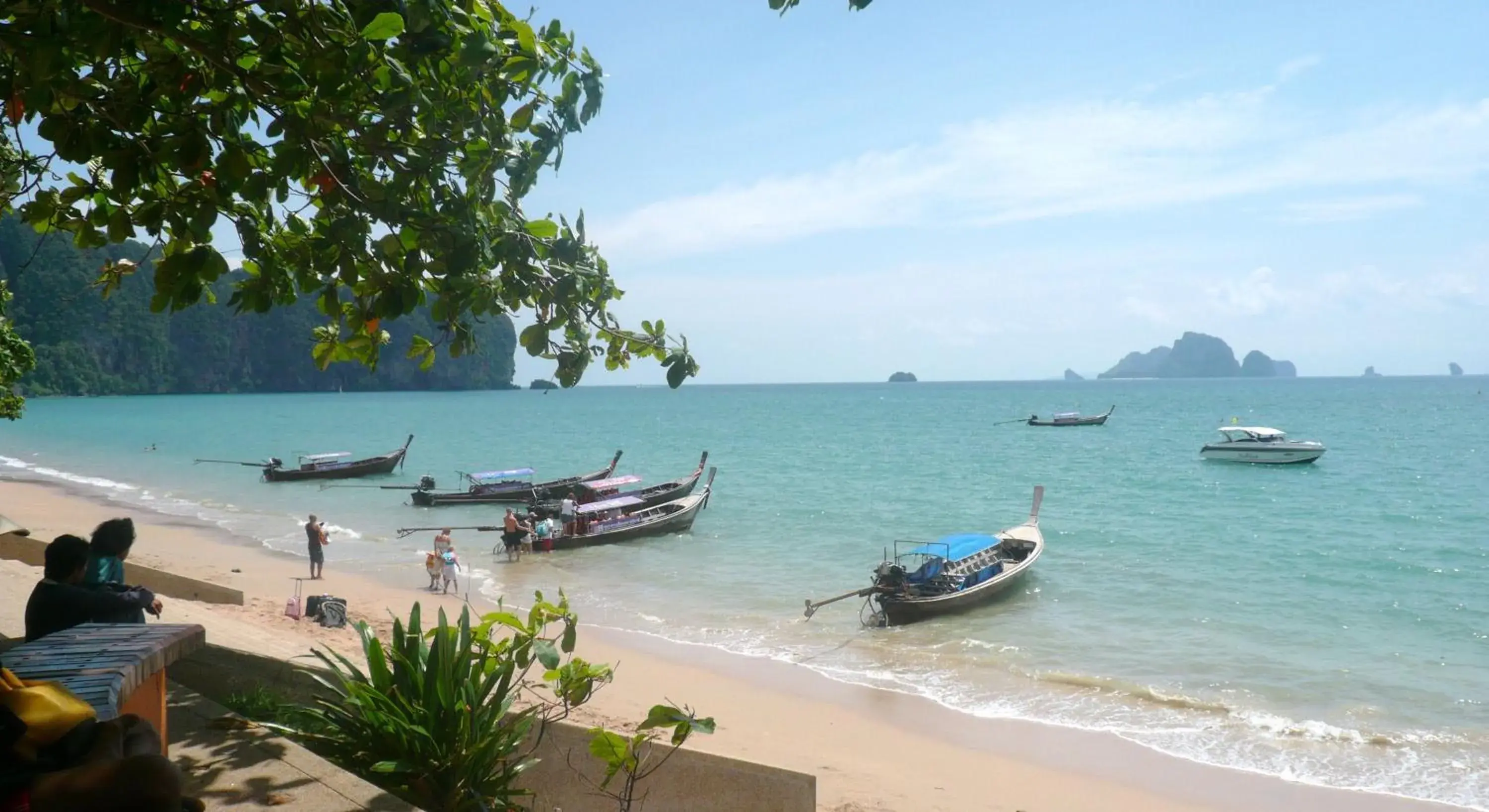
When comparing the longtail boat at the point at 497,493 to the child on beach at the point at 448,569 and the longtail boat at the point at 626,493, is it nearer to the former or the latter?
the longtail boat at the point at 626,493

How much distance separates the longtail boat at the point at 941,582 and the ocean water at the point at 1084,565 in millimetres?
329

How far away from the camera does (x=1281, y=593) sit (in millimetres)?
18703

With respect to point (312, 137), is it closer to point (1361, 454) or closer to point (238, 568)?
point (238, 568)

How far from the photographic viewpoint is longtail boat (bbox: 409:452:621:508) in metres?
30.6

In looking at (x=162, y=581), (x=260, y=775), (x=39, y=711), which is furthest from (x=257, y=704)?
(x=162, y=581)

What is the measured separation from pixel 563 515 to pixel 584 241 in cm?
2019

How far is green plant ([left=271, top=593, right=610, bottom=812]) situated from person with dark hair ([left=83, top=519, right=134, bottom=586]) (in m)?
A: 1.28

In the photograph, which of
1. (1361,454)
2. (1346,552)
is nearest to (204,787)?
(1346,552)

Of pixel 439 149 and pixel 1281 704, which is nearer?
pixel 439 149

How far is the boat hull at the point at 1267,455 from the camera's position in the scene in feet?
141

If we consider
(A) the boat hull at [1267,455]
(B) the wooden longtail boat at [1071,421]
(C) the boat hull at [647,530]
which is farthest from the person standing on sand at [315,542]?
(B) the wooden longtail boat at [1071,421]

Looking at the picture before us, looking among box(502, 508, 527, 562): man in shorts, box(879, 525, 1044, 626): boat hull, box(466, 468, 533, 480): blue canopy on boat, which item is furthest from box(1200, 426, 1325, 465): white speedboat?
box(502, 508, 527, 562): man in shorts

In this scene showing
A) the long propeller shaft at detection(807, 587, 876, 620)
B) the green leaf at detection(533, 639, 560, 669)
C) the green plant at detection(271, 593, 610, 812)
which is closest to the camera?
the green leaf at detection(533, 639, 560, 669)

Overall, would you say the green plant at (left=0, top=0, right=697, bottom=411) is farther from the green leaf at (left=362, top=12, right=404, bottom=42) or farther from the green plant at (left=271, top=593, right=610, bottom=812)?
the green plant at (left=271, top=593, right=610, bottom=812)
